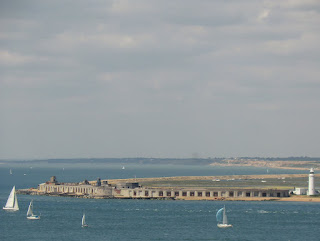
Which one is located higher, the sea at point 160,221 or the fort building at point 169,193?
the fort building at point 169,193

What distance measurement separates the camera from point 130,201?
178 metres

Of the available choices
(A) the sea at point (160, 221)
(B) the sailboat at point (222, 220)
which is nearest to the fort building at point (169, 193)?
(A) the sea at point (160, 221)

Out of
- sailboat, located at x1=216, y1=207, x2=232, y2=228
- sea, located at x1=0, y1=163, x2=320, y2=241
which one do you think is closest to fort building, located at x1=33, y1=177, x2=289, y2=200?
sea, located at x1=0, y1=163, x2=320, y2=241

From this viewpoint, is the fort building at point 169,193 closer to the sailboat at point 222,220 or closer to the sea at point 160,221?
the sea at point 160,221

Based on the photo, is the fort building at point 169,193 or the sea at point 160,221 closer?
the sea at point 160,221

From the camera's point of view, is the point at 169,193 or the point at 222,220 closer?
the point at 222,220

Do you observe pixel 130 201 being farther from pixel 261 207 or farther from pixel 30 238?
pixel 30 238

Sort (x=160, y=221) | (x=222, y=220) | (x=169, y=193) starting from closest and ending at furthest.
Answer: (x=222, y=220) → (x=160, y=221) → (x=169, y=193)

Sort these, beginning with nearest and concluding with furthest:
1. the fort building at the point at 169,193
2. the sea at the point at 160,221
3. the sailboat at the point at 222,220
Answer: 1. the sea at the point at 160,221
2. the sailboat at the point at 222,220
3. the fort building at the point at 169,193

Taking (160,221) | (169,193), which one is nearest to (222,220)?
(160,221)

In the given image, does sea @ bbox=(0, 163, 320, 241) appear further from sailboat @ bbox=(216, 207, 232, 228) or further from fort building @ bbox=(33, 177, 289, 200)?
fort building @ bbox=(33, 177, 289, 200)

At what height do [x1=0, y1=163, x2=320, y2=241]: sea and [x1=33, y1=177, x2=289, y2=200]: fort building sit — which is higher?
[x1=33, y1=177, x2=289, y2=200]: fort building

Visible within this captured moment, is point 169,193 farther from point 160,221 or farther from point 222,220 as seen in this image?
point 222,220

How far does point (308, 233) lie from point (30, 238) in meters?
42.2
